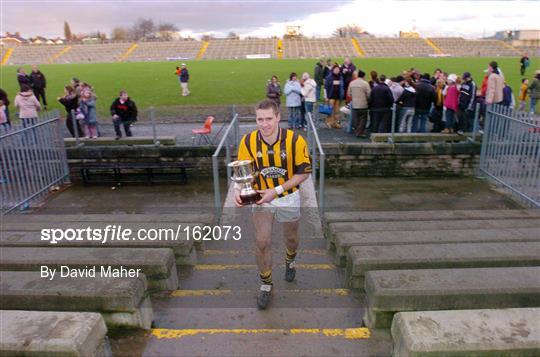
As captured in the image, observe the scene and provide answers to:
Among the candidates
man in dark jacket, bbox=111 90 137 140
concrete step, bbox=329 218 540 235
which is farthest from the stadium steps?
man in dark jacket, bbox=111 90 137 140

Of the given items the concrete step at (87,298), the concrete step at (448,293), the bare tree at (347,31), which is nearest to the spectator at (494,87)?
the concrete step at (448,293)

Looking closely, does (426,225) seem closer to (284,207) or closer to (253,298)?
(284,207)

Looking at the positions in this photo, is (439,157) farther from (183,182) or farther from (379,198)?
(183,182)

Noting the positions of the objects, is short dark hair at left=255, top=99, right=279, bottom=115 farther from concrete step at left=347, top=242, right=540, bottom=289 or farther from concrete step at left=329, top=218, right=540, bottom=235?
concrete step at left=329, top=218, right=540, bottom=235

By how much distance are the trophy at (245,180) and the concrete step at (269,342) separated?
1.11m

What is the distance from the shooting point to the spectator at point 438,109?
11703 millimetres

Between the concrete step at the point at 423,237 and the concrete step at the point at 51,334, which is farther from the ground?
the concrete step at the point at 51,334

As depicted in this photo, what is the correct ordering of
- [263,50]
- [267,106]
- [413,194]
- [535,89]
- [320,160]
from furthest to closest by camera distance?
[263,50], [535,89], [413,194], [320,160], [267,106]

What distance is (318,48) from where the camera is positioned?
7944 centimetres

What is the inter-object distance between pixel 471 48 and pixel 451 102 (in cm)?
7552

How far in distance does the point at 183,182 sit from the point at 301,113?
4696 mm

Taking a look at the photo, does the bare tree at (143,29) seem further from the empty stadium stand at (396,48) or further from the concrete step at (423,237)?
the concrete step at (423,237)

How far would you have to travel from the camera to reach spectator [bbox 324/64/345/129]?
12.9 meters

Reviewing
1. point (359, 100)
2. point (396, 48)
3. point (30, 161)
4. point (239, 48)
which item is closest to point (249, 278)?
point (30, 161)
